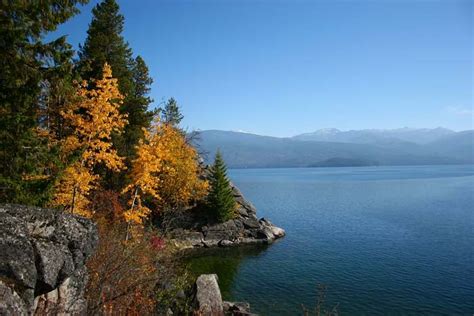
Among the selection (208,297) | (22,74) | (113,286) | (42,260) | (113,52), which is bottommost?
(208,297)

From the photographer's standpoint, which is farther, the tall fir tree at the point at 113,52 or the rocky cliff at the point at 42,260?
the tall fir tree at the point at 113,52

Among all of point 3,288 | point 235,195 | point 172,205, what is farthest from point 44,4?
point 235,195

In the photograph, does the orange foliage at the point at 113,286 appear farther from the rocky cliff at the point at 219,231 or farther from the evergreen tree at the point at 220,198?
the evergreen tree at the point at 220,198

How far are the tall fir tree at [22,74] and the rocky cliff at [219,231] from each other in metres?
31.7

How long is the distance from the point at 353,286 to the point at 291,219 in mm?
36020

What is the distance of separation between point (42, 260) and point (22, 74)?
22.8 ft

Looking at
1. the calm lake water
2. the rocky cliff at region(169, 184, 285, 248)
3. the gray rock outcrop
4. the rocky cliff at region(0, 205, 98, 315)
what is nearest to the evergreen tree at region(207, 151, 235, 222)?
the rocky cliff at region(169, 184, 285, 248)

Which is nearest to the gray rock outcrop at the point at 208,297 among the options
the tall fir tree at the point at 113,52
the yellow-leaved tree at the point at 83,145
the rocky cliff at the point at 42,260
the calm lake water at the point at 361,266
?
the calm lake water at the point at 361,266

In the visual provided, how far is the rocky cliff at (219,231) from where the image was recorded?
152ft

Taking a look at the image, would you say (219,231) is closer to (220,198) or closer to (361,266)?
(220,198)

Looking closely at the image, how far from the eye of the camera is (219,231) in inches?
1917

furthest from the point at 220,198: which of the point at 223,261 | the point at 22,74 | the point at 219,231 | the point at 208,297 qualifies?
the point at 22,74

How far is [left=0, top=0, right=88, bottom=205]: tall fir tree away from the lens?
468 inches

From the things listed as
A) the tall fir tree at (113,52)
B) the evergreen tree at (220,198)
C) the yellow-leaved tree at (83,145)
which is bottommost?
the evergreen tree at (220,198)
